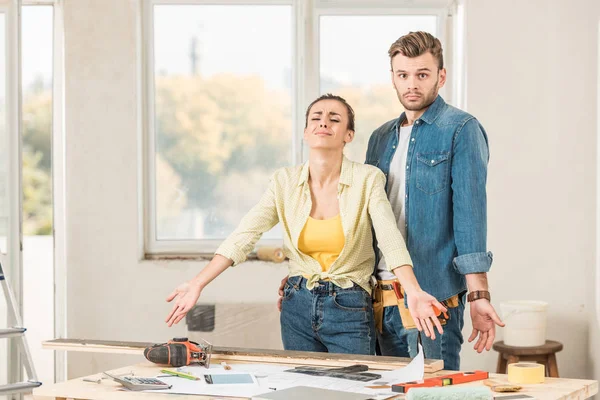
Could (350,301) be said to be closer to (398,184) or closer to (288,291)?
(288,291)

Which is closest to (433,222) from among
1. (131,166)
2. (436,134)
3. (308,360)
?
(436,134)

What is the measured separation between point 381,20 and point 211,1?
3.03ft

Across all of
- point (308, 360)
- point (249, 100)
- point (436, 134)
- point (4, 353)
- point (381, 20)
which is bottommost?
point (4, 353)

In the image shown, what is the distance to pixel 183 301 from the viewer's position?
2270mm

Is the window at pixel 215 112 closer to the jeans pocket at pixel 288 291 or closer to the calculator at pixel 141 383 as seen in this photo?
the jeans pocket at pixel 288 291

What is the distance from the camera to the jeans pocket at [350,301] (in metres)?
2.33

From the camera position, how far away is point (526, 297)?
4.33 m

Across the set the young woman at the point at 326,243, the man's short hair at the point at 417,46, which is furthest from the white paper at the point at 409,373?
the man's short hair at the point at 417,46

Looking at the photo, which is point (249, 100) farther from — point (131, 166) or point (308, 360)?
point (308, 360)

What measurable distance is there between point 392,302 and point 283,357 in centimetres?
40

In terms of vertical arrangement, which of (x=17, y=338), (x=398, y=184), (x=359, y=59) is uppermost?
(x=359, y=59)

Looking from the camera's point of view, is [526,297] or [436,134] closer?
[436,134]

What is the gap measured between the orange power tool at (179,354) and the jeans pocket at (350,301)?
397 millimetres

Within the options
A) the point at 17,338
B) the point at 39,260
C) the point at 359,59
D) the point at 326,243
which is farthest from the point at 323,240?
the point at 39,260
